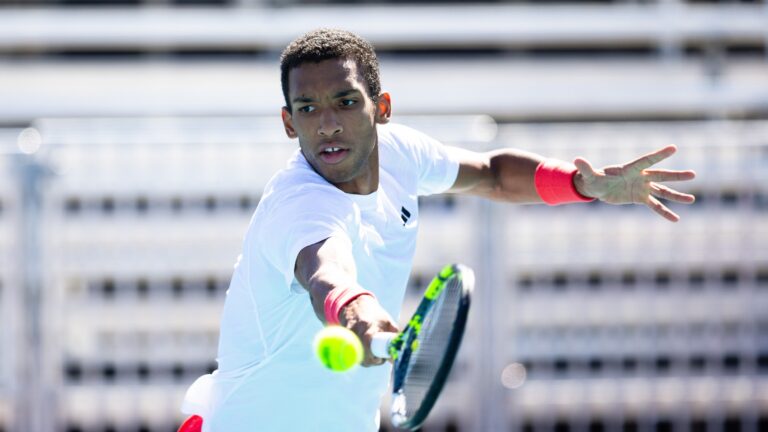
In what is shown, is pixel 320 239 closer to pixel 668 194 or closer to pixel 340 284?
pixel 340 284

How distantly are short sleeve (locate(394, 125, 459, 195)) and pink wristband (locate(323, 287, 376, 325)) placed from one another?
1.11 metres

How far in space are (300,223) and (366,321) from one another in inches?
18.5

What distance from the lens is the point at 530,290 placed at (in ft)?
22.0

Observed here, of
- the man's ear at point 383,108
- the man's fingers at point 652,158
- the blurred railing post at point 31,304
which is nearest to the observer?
the man's ear at point 383,108

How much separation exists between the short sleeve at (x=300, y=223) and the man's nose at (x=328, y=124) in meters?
0.15

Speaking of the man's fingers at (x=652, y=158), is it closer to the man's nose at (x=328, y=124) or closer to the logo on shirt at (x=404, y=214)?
the logo on shirt at (x=404, y=214)

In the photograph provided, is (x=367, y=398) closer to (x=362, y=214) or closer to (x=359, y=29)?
(x=362, y=214)

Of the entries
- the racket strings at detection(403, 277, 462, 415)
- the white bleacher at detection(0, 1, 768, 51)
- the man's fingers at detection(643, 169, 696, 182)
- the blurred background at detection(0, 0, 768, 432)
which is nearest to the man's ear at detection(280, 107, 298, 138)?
the racket strings at detection(403, 277, 462, 415)

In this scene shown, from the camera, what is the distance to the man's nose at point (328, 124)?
3.34m

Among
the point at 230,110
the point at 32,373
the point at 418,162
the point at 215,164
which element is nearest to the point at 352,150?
the point at 418,162

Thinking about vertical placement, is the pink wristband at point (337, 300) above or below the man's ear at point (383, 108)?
below

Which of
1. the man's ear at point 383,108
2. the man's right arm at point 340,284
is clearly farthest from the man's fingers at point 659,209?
the man's right arm at point 340,284

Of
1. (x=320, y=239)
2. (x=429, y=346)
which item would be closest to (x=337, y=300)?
(x=320, y=239)

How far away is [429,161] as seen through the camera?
409 cm
